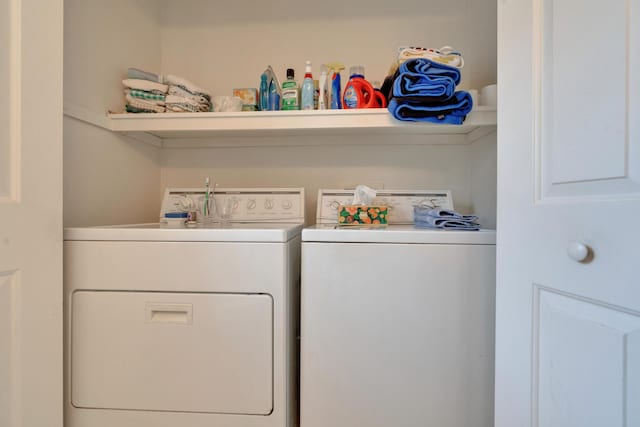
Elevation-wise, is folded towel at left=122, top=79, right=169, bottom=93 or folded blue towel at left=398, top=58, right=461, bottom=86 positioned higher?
folded towel at left=122, top=79, right=169, bottom=93

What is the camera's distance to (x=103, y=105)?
1.31 meters

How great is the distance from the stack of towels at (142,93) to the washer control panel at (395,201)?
0.86m

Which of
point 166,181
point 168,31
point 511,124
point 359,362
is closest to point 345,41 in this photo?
point 168,31

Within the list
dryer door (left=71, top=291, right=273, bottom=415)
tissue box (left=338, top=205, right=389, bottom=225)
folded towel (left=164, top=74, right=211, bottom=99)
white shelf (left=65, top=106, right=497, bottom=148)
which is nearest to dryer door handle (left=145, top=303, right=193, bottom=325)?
dryer door (left=71, top=291, right=273, bottom=415)

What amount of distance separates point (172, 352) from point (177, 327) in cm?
8

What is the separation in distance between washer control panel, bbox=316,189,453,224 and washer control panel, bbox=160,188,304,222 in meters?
0.11

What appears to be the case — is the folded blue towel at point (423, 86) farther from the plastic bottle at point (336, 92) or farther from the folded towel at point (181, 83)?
the folded towel at point (181, 83)

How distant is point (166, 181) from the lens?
1.75m

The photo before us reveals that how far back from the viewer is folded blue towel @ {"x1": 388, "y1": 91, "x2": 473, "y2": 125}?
1.16 m

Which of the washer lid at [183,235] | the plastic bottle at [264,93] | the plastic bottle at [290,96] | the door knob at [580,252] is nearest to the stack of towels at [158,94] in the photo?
the plastic bottle at [264,93]

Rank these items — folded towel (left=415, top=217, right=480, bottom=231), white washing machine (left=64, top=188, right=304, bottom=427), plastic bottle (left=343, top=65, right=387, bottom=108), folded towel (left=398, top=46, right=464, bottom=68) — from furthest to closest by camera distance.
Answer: plastic bottle (left=343, top=65, right=387, bottom=108), folded towel (left=398, top=46, right=464, bottom=68), folded towel (left=415, top=217, right=480, bottom=231), white washing machine (left=64, top=188, right=304, bottom=427)

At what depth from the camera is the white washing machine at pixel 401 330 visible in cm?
96

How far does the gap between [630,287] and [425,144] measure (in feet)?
3.98

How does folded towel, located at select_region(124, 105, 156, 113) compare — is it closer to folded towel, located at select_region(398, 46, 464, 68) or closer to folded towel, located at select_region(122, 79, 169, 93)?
folded towel, located at select_region(122, 79, 169, 93)
